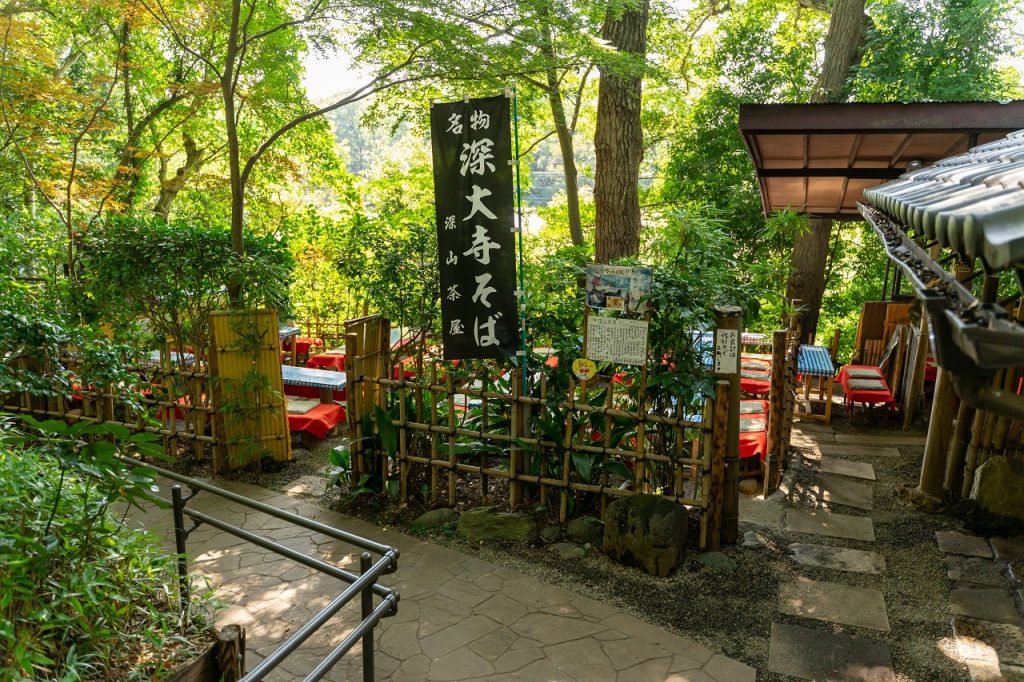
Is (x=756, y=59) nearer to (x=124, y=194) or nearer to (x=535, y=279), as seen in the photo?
(x=535, y=279)

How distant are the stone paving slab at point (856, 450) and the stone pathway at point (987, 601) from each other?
236 cm

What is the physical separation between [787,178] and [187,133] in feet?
36.3

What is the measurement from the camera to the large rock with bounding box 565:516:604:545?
18.8ft

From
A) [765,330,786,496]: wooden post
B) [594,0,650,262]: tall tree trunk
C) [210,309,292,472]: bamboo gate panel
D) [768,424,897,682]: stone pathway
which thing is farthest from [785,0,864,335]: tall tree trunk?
[210,309,292,472]: bamboo gate panel

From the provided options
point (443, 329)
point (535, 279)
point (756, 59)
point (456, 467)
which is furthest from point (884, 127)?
point (756, 59)

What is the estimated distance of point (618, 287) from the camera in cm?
551

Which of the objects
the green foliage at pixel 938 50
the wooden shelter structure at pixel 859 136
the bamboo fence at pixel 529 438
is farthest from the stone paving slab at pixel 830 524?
the green foliage at pixel 938 50

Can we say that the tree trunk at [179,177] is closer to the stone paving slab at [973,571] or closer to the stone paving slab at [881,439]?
the stone paving slab at [881,439]

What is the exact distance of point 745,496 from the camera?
22.9 ft

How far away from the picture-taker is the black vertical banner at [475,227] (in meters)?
5.76

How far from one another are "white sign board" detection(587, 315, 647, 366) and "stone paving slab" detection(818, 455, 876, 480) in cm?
354

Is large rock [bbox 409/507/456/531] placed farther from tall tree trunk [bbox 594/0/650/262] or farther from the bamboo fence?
tall tree trunk [bbox 594/0/650/262]

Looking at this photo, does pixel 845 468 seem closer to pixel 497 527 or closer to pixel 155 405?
pixel 497 527

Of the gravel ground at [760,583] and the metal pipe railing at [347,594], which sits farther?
the gravel ground at [760,583]
